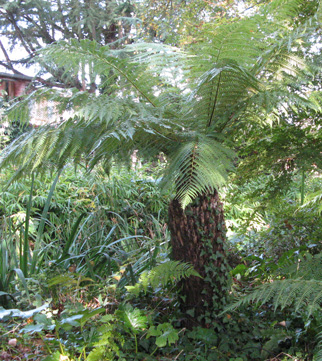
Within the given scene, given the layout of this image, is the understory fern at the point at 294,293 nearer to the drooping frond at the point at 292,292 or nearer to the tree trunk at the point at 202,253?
the drooping frond at the point at 292,292

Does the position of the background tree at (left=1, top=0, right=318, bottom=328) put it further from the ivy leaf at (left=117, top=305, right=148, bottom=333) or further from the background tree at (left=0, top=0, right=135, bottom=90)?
the background tree at (left=0, top=0, right=135, bottom=90)

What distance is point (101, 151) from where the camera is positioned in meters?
1.37

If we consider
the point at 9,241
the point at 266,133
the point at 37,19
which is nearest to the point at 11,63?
the point at 37,19

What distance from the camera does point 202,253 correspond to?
1595 mm

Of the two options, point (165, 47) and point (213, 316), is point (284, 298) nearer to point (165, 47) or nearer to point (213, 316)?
point (213, 316)

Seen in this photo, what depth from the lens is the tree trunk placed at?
1.59m

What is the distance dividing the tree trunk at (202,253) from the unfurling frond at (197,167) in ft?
0.77

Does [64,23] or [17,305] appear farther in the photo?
[64,23]

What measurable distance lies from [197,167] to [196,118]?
372 millimetres

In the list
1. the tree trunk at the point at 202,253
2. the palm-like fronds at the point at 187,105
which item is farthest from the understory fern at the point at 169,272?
the palm-like fronds at the point at 187,105

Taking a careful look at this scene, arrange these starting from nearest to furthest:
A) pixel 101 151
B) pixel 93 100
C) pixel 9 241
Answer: pixel 101 151, pixel 93 100, pixel 9 241

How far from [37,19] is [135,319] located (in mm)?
10347

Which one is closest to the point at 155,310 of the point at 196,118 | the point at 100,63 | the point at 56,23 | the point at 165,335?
the point at 165,335

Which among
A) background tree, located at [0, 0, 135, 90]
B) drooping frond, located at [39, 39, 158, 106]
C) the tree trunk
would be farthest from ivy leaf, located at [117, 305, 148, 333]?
background tree, located at [0, 0, 135, 90]
